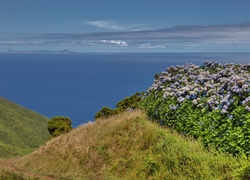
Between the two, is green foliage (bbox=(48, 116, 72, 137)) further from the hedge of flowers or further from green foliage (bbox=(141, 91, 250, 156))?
green foliage (bbox=(141, 91, 250, 156))

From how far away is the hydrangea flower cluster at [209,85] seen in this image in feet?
30.6

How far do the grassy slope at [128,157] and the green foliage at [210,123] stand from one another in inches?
11.8

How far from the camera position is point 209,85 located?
35.7ft

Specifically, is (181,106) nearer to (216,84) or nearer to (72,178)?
(216,84)

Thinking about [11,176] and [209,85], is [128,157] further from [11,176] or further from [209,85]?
[11,176]

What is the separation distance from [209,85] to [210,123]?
6.16ft

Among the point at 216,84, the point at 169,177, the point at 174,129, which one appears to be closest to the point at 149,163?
the point at 169,177

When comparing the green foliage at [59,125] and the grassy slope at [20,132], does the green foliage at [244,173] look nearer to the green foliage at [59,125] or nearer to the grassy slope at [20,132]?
the green foliage at [59,125]

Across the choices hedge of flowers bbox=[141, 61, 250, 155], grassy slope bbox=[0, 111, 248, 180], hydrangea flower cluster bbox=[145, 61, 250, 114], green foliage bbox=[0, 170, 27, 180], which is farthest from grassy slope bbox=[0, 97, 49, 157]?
hedge of flowers bbox=[141, 61, 250, 155]

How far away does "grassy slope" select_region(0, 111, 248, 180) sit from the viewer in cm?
847

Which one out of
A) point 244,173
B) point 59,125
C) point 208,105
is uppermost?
point 208,105

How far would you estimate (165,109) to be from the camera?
11734 mm

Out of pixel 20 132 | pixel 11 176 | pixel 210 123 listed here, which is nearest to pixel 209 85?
pixel 210 123

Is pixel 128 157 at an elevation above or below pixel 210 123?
below
